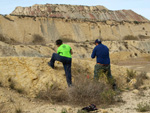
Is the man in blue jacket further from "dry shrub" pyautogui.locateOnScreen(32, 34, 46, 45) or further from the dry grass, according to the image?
"dry shrub" pyautogui.locateOnScreen(32, 34, 46, 45)

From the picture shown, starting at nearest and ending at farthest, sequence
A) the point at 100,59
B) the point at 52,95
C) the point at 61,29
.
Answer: the point at 52,95 → the point at 100,59 → the point at 61,29

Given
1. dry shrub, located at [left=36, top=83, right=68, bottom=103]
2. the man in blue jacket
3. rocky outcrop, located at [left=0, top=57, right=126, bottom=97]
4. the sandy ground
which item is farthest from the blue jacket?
dry shrub, located at [left=36, top=83, right=68, bottom=103]

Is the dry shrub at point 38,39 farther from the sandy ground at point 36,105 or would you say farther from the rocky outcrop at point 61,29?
the sandy ground at point 36,105

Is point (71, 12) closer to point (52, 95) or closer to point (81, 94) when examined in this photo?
point (52, 95)

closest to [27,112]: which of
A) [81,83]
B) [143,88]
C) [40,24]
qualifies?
[81,83]

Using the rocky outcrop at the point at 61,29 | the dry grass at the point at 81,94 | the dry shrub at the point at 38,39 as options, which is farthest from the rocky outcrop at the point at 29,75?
the dry shrub at the point at 38,39

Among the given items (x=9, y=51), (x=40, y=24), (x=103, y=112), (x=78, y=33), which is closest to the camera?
(x=103, y=112)

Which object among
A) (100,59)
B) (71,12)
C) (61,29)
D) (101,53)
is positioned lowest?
(100,59)

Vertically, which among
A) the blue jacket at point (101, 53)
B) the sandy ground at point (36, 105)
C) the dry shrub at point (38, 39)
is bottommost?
the sandy ground at point (36, 105)

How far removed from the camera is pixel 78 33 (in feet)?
129

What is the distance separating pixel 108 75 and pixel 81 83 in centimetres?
147

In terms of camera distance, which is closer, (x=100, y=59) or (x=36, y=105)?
(x=36, y=105)

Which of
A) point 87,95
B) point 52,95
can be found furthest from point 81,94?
point 52,95

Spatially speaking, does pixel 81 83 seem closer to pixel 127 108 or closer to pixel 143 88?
pixel 127 108
